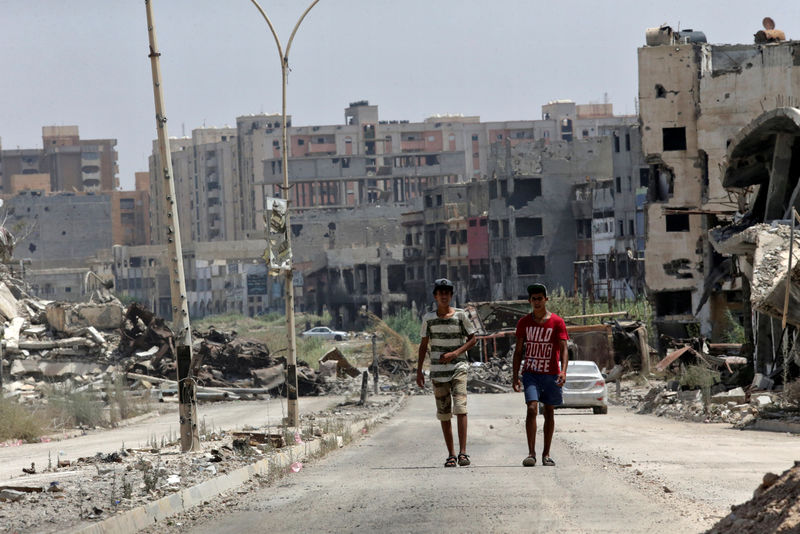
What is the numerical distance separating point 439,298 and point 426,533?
3918mm

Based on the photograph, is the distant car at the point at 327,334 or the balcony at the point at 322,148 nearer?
the distant car at the point at 327,334

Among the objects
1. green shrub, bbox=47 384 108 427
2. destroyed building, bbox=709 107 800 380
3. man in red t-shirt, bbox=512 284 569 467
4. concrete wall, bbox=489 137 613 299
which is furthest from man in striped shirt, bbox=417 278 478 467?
concrete wall, bbox=489 137 613 299

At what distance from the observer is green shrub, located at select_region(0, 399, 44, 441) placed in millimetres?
26944

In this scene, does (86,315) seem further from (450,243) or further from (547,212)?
(450,243)

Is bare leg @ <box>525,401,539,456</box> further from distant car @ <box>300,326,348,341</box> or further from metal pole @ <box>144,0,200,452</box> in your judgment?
distant car @ <box>300,326,348,341</box>

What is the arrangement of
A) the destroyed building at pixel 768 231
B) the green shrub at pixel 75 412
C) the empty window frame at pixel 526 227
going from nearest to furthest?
the destroyed building at pixel 768 231, the green shrub at pixel 75 412, the empty window frame at pixel 526 227

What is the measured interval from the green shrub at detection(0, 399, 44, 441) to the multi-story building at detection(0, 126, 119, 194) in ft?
504

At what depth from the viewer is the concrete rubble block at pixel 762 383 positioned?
27.0 meters

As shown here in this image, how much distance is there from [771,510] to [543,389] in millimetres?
5004

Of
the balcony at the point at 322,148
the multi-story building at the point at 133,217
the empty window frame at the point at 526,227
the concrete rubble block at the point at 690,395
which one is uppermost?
the balcony at the point at 322,148

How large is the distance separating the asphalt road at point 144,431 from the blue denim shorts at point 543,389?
18.0ft

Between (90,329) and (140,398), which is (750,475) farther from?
(90,329)

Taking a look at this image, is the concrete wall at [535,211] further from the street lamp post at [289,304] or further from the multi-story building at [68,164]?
the multi-story building at [68,164]

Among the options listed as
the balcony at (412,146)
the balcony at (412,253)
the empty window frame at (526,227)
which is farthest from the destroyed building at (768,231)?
the balcony at (412,146)
